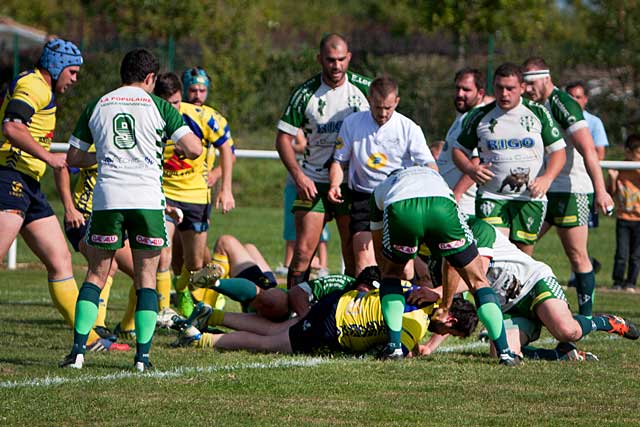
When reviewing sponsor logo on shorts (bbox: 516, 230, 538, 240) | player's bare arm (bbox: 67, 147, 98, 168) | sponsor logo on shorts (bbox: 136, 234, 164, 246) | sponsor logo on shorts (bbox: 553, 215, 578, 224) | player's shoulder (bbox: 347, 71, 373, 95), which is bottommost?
sponsor logo on shorts (bbox: 516, 230, 538, 240)

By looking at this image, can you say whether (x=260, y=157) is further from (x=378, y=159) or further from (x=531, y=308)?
(x=531, y=308)

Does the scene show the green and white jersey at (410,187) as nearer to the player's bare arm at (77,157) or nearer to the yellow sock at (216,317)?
the yellow sock at (216,317)

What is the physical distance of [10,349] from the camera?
26.8 ft

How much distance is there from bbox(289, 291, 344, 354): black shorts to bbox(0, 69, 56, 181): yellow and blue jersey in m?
2.19

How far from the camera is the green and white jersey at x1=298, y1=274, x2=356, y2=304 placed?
8.52 m

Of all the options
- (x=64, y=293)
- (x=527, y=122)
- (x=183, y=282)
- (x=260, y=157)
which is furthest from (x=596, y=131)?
(x=64, y=293)

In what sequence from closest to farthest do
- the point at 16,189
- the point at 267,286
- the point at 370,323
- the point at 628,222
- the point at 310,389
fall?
the point at 310,389 → the point at 370,323 → the point at 16,189 → the point at 267,286 → the point at 628,222

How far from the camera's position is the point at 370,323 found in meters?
7.86

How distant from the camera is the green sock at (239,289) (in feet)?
30.1

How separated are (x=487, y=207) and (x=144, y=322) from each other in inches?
141

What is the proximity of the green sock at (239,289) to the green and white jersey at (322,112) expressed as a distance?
1287mm

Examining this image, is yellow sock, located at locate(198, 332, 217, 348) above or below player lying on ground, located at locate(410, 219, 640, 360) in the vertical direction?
below

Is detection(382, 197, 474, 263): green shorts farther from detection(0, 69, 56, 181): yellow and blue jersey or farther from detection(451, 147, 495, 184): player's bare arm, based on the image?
detection(0, 69, 56, 181): yellow and blue jersey

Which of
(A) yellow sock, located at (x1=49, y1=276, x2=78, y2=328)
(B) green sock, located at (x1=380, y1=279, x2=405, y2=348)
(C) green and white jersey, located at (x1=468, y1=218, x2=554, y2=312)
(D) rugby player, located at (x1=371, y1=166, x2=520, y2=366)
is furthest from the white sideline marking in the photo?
(A) yellow sock, located at (x1=49, y1=276, x2=78, y2=328)
